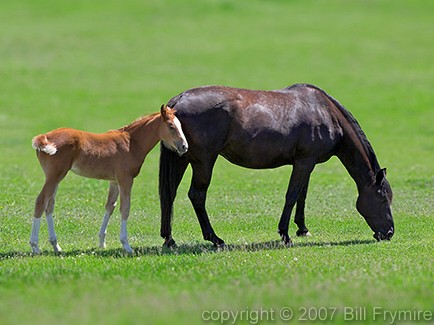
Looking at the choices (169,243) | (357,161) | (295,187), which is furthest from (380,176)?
(169,243)

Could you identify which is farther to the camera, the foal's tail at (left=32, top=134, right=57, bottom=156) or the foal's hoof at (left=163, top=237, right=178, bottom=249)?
the foal's hoof at (left=163, top=237, right=178, bottom=249)

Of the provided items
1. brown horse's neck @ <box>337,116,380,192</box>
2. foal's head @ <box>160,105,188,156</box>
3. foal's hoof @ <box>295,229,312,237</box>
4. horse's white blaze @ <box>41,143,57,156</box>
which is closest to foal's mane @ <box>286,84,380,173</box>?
brown horse's neck @ <box>337,116,380,192</box>

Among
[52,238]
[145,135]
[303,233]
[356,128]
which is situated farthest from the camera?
[303,233]

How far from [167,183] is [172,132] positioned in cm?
98

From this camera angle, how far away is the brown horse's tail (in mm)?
12922

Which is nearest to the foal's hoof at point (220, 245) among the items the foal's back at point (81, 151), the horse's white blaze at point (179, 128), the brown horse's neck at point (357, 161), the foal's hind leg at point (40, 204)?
the horse's white blaze at point (179, 128)

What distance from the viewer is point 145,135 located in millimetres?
12617

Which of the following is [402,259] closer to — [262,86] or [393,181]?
[393,181]

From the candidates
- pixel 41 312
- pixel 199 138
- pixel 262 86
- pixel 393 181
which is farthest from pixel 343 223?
pixel 262 86

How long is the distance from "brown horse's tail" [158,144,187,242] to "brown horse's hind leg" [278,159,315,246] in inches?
70.5

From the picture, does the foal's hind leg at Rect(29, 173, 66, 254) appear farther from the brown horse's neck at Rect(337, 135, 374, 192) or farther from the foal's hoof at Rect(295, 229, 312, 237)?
the brown horse's neck at Rect(337, 135, 374, 192)

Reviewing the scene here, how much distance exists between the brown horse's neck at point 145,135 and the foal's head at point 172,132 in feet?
0.40

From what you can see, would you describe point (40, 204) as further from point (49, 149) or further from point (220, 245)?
point (220, 245)

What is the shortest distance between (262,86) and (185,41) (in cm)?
884
